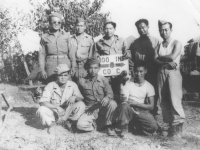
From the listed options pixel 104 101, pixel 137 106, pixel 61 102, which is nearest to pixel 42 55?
pixel 61 102

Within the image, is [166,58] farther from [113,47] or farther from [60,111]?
[60,111]

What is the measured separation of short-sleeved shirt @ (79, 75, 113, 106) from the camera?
382 cm

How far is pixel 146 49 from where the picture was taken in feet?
13.3

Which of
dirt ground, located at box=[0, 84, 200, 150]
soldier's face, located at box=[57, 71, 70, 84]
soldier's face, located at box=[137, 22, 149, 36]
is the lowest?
dirt ground, located at box=[0, 84, 200, 150]

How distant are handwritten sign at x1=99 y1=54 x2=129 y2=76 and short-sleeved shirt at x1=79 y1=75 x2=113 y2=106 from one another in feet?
0.72

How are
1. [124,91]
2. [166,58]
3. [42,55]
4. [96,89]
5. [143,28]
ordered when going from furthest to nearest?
[42,55]
[143,28]
[96,89]
[124,91]
[166,58]

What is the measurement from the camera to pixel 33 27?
29.1 feet

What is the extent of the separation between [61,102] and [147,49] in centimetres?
170

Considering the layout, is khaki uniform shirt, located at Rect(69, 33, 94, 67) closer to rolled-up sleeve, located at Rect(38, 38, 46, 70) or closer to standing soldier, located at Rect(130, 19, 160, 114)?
rolled-up sleeve, located at Rect(38, 38, 46, 70)

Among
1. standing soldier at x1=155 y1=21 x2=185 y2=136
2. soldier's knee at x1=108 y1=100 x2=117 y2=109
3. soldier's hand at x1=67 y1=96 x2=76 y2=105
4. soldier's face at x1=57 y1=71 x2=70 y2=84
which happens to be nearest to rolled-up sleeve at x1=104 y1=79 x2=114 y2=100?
soldier's knee at x1=108 y1=100 x2=117 y2=109

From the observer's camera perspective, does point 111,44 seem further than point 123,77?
Yes

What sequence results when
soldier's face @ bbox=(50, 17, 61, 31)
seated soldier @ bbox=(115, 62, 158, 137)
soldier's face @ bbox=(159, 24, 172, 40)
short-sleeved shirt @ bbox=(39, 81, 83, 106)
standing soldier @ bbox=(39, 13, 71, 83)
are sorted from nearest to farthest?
seated soldier @ bbox=(115, 62, 158, 137), soldier's face @ bbox=(159, 24, 172, 40), short-sleeved shirt @ bbox=(39, 81, 83, 106), soldier's face @ bbox=(50, 17, 61, 31), standing soldier @ bbox=(39, 13, 71, 83)

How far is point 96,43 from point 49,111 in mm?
1510

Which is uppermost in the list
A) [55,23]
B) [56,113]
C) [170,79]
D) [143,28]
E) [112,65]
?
[55,23]
